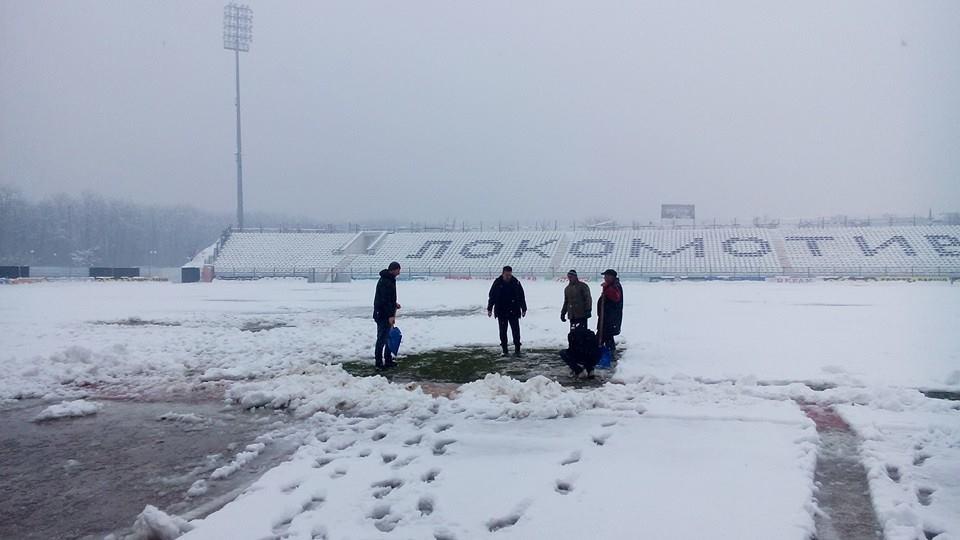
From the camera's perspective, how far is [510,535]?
4316 millimetres

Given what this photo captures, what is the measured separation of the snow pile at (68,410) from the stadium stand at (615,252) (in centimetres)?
4409

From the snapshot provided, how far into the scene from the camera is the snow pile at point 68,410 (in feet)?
25.6

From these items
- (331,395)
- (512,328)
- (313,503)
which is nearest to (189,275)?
(512,328)

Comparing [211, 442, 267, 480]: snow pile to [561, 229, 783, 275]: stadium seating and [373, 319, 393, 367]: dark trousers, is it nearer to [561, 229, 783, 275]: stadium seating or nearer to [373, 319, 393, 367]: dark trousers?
[373, 319, 393, 367]: dark trousers

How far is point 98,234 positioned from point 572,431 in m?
98.6

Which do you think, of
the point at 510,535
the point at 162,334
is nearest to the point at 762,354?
the point at 510,535

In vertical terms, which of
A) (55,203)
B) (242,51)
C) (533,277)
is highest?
(242,51)

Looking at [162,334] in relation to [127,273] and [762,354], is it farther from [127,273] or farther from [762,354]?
[127,273]

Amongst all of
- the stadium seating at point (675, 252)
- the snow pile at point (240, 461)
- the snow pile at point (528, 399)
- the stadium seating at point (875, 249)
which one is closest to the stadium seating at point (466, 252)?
the stadium seating at point (675, 252)

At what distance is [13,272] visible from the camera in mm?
49594

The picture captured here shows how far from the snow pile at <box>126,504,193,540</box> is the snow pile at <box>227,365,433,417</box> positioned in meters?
3.15

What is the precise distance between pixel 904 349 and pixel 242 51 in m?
61.0

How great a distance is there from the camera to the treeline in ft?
215

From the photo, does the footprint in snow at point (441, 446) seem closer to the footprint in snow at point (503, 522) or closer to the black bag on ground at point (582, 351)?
the footprint in snow at point (503, 522)
